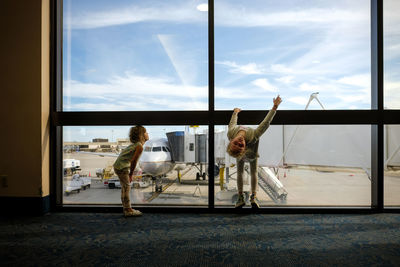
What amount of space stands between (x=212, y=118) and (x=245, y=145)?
622 millimetres

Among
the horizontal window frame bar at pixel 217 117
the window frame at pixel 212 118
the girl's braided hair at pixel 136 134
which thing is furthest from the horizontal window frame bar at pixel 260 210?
the horizontal window frame bar at pixel 217 117

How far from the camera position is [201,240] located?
2387 mm

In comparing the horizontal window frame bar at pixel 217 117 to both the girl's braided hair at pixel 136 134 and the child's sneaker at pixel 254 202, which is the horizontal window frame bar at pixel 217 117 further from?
the child's sneaker at pixel 254 202

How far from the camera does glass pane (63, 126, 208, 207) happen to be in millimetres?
3549

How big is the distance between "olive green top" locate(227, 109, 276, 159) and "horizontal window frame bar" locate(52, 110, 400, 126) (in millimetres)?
157

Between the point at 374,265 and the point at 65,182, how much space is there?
3.94 metres

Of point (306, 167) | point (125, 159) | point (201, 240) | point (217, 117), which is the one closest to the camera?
point (201, 240)

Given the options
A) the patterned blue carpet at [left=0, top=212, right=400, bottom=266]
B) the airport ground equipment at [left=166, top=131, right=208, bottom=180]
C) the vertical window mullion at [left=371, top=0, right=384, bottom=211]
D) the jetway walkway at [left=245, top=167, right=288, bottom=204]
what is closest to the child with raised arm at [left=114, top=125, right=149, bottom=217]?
the patterned blue carpet at [left=0, top=212, right=400, bottom=266]

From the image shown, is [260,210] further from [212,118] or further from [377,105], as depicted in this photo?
[377,105]

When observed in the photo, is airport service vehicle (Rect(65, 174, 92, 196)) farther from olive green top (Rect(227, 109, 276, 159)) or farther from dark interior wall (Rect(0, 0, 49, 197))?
olive green top (Rect(227, 109, 276, 159))

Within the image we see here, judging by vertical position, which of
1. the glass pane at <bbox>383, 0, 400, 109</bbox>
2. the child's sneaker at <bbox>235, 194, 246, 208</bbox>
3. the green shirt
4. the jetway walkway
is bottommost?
the child's sneaker at <bbox>235, 194, 246, 208</bbox>

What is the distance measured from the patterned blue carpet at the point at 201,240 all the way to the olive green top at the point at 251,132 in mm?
877

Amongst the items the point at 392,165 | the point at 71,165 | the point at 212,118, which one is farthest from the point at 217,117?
the point at 392,165

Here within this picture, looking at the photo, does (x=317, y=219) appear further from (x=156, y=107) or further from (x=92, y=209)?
(x=92, y=209)
